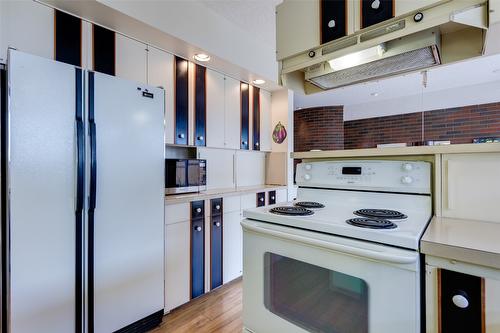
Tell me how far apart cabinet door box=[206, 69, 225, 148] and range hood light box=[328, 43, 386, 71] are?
141 centimetres

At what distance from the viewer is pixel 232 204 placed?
2.61 metres

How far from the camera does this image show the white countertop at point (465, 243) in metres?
0.71

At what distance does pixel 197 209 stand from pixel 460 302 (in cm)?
184

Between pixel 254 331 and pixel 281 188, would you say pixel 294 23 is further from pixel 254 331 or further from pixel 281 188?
pixel 281 188

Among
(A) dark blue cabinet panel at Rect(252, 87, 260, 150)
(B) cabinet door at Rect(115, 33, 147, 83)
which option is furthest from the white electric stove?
(A) dark blue cabinet panel at Rect(252, 87, 260, 150)

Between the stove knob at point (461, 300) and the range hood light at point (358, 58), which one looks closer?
the stove knob at point (461, 300)

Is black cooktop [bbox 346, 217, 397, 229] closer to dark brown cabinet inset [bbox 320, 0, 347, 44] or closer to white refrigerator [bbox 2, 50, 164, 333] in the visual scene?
dark brown cabinet inset [bbox 320, 0, 347, 44]

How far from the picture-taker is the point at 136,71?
201cm

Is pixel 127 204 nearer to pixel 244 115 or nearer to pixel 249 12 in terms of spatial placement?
pixel 244 115

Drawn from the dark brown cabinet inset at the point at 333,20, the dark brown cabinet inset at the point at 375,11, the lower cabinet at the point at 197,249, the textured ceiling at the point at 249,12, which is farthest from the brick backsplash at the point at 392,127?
the dark brown cabinet inset at the point at 375,11

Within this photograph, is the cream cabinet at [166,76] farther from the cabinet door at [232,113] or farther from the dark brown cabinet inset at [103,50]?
the cabinet door at [232,113]

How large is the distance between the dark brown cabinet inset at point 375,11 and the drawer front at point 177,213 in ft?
5.67

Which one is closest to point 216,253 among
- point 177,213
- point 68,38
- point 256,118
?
point 177,213

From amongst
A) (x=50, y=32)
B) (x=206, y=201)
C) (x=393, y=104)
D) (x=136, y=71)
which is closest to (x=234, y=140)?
(x=206, y=201)
